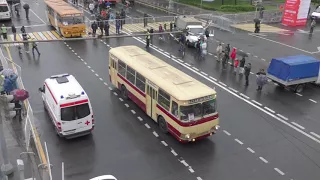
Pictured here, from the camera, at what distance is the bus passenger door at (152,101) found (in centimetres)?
1891

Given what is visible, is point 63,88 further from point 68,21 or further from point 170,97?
point 68,21

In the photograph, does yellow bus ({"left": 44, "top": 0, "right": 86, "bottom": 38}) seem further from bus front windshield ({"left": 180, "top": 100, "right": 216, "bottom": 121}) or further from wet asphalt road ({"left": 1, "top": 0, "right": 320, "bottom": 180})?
bus front windshield ({"left": 180, "top": 100, "right": 216, "bottom": 121})

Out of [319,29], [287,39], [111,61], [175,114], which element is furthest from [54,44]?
[319,29]

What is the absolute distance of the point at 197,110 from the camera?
17125 mm

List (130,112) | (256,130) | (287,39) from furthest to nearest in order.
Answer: (287,39), (130,112), (256,130)

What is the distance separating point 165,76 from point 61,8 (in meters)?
22.2

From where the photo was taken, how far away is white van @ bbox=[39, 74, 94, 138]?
17172 millimetres

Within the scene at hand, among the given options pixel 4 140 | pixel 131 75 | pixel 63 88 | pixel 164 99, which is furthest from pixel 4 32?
pixel 4 140

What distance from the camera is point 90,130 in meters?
18.0

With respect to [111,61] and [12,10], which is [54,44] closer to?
[111,61]

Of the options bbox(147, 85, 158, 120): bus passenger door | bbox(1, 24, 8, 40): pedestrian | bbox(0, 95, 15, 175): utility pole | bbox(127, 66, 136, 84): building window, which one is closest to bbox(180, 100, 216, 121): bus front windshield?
bbox(147, 85, 158, 120): bus passenger door

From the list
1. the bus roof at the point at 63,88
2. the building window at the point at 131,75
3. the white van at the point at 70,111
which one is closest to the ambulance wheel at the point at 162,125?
the building window at the point at 131,75

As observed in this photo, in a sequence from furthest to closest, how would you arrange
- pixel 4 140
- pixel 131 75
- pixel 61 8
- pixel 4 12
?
pixel 4 12
pixel 61 8
pixel 131 75
pixel 4 140

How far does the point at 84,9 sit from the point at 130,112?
3362 cm
